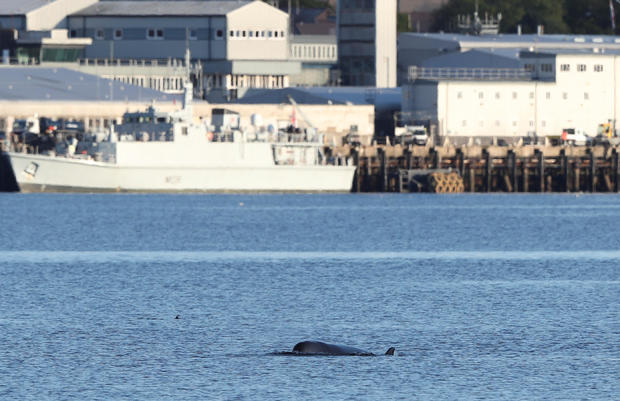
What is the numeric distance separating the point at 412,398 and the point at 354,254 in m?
40.3

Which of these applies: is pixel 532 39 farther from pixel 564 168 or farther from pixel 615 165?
pixel 564 168

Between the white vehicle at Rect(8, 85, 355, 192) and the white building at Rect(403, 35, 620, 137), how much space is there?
2745 cm

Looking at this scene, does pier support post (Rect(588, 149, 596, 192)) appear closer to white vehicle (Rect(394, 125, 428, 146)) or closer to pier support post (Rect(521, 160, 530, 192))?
pier support post (Rect(521, 160, 530, 192))

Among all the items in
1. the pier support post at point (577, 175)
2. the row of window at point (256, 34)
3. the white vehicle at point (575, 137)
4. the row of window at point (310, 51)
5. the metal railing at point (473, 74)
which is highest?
the row of window at point (256, 34)

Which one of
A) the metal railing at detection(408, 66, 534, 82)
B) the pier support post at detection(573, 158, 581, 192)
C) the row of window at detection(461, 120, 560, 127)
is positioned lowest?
the pier support post at detection(573, 158, 581, 192)

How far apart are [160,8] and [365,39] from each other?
88.9 feet

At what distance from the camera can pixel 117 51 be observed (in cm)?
18050

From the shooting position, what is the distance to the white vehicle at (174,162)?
12362 cm

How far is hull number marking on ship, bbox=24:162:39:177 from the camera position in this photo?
123 m

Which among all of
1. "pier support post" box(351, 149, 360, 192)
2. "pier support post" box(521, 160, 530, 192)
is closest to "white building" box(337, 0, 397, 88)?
"pier support post" box(351, 149, 360, 192)

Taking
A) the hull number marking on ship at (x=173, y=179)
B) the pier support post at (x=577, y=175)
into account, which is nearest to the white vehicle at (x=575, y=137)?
the pier support post at (x=577, y=175)

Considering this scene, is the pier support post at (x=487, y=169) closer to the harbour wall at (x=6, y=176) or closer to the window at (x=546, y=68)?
the window at (x=546, y=68)

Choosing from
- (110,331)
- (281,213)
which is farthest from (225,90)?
(110,331)

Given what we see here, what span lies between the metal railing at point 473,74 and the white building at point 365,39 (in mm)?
18816
